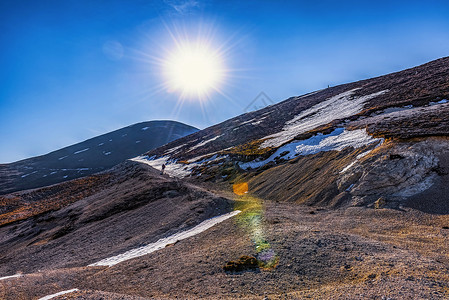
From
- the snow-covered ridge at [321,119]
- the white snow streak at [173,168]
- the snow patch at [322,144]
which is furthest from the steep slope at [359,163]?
the white snow streak at [173,168]

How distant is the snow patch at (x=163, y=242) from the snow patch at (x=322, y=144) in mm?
13544

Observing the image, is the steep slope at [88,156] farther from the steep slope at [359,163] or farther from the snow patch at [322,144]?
the steep slope at [359,163]

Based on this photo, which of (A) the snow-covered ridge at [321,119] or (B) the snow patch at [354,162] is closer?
(B) the snow patch at [354,162]

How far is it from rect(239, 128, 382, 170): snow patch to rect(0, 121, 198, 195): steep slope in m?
87.0

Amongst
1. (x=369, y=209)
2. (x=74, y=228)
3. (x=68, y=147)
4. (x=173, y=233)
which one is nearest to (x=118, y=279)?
(x=173, y=233)

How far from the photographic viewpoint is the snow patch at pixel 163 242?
13.4 meters

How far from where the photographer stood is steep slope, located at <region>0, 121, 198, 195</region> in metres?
94.9

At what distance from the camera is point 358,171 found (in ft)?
55.7

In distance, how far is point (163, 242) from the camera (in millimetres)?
14867

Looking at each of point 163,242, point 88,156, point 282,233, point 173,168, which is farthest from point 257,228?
point 88,156

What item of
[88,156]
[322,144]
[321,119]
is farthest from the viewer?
[88,156]

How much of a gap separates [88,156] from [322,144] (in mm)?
136348

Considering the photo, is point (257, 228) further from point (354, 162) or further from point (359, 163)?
point (354, 162)

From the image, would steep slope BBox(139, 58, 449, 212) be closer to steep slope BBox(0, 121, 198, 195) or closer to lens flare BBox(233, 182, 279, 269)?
lens flare BBox(233, 182, 279, 269)
